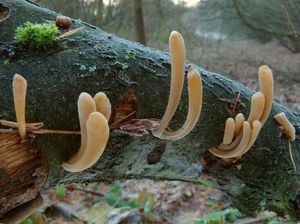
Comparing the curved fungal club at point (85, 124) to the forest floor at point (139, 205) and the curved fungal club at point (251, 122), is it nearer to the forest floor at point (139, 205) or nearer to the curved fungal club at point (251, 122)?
the curved fungal club at point (251, 122)

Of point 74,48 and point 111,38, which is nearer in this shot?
point 74,48

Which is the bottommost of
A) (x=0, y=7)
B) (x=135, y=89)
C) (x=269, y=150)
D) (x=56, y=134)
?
(x=269, y=150)

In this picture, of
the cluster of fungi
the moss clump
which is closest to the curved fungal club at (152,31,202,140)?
the cluster of fungi

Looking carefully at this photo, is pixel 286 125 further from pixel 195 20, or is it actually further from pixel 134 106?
pixel 195 20

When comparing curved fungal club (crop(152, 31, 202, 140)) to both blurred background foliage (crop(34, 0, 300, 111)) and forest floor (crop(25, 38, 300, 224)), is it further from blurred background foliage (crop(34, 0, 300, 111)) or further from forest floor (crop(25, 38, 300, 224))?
blurred background foliage (crop(34, 0, 300, 111))

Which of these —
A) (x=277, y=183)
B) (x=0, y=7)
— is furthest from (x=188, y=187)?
(x=0, y=7)

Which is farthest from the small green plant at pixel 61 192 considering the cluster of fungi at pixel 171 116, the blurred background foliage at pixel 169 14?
the blurred background foliage at pixel 169 14

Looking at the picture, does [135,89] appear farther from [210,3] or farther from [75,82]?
[210,3]

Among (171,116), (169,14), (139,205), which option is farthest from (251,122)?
(169,14)
